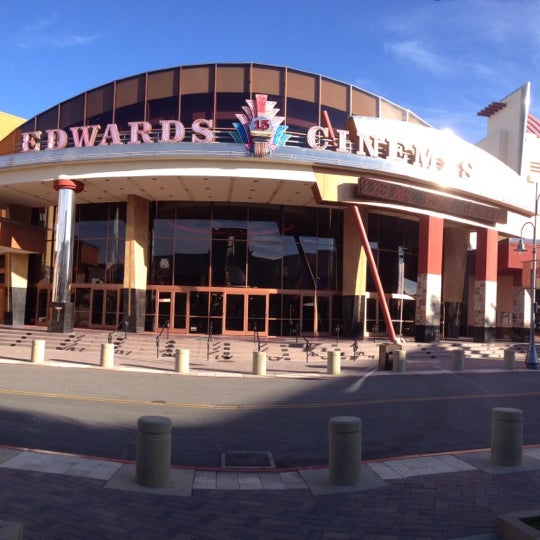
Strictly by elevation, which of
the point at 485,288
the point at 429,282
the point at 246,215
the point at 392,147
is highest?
the point at 392,147

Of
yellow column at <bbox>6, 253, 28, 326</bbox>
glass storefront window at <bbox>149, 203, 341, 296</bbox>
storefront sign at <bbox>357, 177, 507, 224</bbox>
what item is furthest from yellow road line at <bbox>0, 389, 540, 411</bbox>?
yellow column at <bbox>6, 253, 28, 326</bbox>

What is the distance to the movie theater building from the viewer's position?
86.6ft

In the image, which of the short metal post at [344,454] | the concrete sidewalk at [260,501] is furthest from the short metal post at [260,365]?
the short metal post at [344,454]

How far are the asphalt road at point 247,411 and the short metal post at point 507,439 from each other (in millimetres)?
1251

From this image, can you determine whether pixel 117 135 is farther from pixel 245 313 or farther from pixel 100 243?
pixel 245 313

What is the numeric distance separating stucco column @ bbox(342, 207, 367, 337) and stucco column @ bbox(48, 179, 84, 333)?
48.0 ft

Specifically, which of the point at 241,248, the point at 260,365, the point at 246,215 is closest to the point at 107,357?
the point at 260,365

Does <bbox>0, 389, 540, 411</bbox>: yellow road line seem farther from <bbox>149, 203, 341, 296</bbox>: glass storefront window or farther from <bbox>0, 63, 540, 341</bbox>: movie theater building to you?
<bbox>149, 203, 341, 296</bbox>: glass storefront window

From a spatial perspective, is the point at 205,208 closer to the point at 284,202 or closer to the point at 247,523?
the point at 284,202

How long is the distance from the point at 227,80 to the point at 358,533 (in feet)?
98.7

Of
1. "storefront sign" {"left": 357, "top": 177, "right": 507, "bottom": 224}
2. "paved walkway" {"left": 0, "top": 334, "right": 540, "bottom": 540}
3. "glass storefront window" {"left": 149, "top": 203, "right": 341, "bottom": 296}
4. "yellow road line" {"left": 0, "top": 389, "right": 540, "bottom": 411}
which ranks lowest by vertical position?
"yellow road line" {"left": 0, "top": 389, "right": 540, "bottom": 411}

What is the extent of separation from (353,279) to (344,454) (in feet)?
81.3

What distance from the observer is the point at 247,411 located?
11289 mm

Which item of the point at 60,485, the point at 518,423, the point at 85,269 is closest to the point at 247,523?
the point at 60,485
